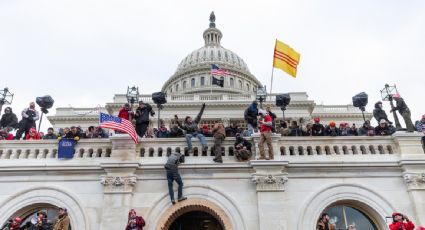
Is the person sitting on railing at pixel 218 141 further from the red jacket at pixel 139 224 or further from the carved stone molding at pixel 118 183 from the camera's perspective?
the red jacket at pixel 139 224

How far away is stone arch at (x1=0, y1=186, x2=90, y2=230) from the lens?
447 inches

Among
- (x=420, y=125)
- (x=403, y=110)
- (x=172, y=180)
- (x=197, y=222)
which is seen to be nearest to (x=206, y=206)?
(x=197, y=222)

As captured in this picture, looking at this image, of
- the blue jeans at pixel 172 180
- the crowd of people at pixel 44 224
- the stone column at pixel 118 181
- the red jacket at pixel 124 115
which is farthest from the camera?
the red jacket at pixel 124 115

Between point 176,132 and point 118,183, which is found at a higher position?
point 176,132

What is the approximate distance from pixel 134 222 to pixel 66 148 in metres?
4.26

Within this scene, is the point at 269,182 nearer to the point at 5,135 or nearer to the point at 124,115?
the point at 124,115

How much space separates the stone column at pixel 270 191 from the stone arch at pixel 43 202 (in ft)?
18.5

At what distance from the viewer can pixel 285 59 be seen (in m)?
20.0

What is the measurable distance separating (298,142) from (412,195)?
3.97 metres

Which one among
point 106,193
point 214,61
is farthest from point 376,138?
point 214,61

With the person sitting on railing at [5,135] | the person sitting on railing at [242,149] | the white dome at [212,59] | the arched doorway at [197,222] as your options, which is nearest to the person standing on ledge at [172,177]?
the arched doorway at [197,222]

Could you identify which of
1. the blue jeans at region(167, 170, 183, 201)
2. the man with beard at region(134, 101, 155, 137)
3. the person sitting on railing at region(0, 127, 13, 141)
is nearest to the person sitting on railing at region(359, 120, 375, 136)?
the blue jeans at region(167, 170, 183, 201)

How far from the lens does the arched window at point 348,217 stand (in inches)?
461

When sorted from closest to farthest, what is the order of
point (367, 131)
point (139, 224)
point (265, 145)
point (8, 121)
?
point (139, 224) < point (265, 145) < point (367, 131) < point (8, 121)
